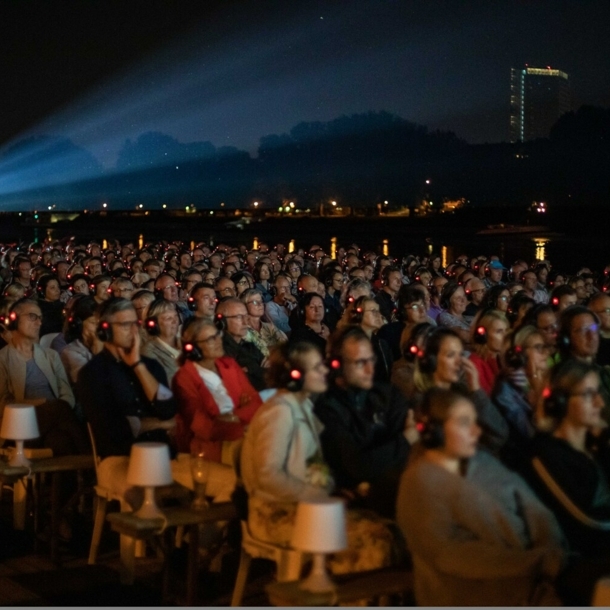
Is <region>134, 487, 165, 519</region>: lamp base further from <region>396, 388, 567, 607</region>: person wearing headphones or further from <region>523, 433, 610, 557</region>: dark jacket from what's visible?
<region>523, 433, 610, 557</region>: dark jacket

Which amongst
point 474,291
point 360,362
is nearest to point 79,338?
point 360,362

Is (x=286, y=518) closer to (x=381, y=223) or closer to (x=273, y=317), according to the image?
(x=273, y=317)

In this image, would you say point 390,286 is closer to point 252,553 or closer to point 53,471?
point 53,471

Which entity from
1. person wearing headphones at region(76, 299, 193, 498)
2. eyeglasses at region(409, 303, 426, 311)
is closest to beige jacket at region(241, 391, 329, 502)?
person wearing headphones at region(76, 299, 193, 498)

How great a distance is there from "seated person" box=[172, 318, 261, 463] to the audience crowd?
1 cm

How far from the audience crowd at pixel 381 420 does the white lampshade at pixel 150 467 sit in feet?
1.40

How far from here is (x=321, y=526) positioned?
512 cm

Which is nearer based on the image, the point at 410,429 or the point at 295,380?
the point at 295,380

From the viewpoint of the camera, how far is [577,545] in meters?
5.33

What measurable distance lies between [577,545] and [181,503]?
2.87 metres

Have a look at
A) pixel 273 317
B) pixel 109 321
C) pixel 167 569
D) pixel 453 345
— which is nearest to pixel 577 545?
pixel 453 345

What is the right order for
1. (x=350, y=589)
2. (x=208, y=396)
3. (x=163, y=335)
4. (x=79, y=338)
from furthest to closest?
(x=79, y=338), (x=163, y=335), (x=208, y=396), (x=350, y=589)

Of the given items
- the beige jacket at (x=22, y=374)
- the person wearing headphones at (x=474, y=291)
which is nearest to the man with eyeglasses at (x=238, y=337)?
the beige jacket at (x=22, y=374)

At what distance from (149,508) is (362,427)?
4.11 feet
